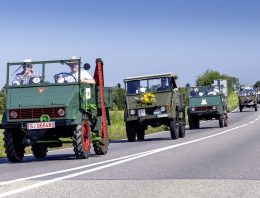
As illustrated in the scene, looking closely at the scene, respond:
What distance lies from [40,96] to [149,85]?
1036 centimetres

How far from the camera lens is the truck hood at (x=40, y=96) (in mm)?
13617

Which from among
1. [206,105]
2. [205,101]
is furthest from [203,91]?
[206,105]

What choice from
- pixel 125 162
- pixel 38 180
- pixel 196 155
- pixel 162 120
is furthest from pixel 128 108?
pixel 38 180

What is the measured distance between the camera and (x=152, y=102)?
23547mm

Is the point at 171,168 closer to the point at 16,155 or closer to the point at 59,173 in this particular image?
the point at 59,173

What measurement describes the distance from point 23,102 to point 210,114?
72.0 ft

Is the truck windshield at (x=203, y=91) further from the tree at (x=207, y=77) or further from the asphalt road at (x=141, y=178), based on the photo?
the tree at (x=207, y=77)

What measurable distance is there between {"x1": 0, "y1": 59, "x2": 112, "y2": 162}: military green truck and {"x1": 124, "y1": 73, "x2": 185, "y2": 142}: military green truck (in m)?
8.54

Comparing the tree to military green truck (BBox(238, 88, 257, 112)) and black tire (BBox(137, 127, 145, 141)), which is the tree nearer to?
military green truck (BBox(238, 88, 257, 112))

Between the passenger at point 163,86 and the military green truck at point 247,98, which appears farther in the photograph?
the military green truck at point 247,98

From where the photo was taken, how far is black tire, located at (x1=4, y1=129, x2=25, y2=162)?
1373cm

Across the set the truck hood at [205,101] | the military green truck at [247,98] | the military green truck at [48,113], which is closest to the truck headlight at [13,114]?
the military green truck at [48,113]

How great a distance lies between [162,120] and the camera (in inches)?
934

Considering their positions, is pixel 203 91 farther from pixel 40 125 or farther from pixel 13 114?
pixel 40 125
